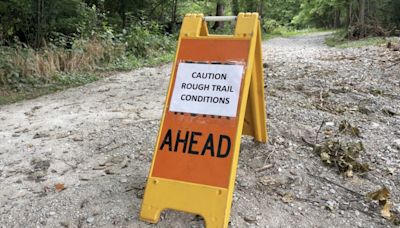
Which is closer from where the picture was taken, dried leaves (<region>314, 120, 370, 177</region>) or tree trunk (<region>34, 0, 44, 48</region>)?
dried leaves (<region>314, 120, 370, 177</region>)

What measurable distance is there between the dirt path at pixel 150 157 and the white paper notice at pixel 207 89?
67 centimetres

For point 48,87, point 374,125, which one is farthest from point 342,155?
point 48,87

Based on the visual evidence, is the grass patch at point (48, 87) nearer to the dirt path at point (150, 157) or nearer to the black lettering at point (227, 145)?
the dirt path at point (150, 157)

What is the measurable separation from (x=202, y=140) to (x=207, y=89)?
1.10 feet

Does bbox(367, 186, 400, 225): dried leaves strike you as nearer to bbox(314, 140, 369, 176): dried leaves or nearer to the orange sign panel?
bbox(314, 140, 369, 176): dried leaves

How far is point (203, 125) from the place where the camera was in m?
2.50

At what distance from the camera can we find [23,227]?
2471 mm

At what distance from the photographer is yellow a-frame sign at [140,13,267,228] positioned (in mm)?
2379

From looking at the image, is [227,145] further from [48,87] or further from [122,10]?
[122,10]

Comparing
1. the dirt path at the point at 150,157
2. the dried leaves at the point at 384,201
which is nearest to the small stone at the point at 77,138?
the dirt path at the point at 150,157

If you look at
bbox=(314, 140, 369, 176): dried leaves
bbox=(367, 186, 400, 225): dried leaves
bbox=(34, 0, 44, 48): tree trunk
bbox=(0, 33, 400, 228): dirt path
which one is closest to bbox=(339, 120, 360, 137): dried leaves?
bbox=(0, 33, 400, 228): dirt path

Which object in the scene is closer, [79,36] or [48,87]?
[48,87]

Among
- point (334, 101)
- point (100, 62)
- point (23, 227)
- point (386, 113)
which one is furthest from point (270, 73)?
point (23, 227)

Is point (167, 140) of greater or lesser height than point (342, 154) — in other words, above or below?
above
